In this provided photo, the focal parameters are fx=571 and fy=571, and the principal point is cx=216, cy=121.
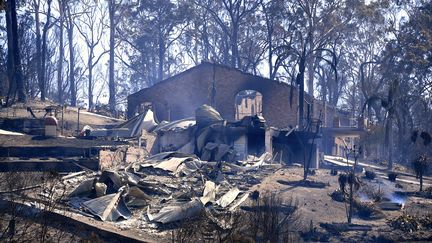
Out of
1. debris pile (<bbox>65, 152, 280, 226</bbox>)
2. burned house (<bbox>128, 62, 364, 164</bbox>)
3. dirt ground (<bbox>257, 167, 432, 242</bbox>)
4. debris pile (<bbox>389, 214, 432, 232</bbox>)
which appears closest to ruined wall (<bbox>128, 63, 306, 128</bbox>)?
burned house (<bbox>128, 62, 364, 164</bbox>)

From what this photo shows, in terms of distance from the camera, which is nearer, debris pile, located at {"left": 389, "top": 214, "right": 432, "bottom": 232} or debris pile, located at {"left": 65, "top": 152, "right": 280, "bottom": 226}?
debris pile, located at {"left": 65, "top": 152, "right": 280, "bottom": 226}

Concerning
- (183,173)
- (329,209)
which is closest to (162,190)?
(183,173)

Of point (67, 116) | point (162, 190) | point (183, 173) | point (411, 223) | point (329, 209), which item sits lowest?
point (411, 223)

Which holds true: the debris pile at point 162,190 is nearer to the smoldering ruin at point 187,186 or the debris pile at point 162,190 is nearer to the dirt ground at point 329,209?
the smoldering ruin at point 187,186

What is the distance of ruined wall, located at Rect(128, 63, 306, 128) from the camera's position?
1540 inches

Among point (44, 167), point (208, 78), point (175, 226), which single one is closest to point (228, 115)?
point (208, 78)

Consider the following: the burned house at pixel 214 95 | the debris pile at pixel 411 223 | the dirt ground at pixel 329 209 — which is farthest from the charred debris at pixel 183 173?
the burned house at pixel 214 95

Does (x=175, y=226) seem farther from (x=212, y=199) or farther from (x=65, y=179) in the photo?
(x=65, y=179)

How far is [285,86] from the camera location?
39.2 meters

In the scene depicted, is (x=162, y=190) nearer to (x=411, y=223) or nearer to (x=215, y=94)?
(x=411, y=223)

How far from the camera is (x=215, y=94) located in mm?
39438

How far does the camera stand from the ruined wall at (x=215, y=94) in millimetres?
39125

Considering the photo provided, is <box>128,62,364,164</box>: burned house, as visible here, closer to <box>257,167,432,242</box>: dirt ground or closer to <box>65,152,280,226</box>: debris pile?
<box>257,167,432,242</box>: dirt ground

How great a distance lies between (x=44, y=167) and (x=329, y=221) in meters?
8.59
